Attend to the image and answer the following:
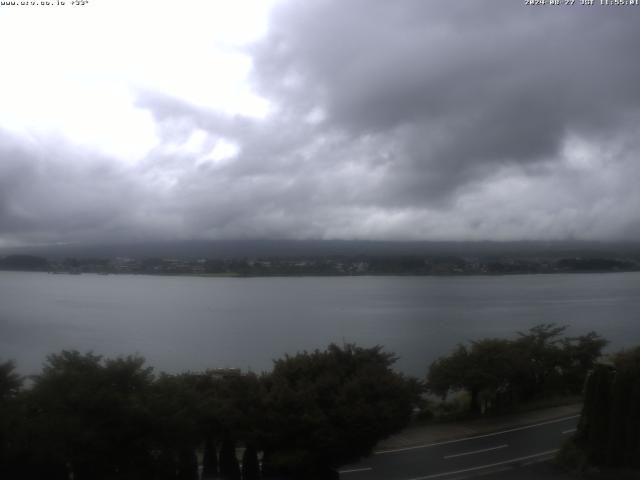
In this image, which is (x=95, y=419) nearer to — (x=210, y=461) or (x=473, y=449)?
(x=210, y=461)

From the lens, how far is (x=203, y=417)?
39.3 feet

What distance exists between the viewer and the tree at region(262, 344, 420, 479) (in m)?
12.6

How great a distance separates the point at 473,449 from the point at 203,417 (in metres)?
7.23

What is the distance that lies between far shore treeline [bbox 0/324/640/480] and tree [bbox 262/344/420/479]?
2cm

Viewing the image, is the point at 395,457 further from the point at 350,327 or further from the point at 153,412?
the point at 350,327

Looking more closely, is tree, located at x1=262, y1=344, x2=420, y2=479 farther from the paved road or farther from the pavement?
the pavement

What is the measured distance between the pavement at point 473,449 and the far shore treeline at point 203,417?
3.75ft

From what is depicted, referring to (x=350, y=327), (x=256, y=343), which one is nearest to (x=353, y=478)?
(x=256, y=343)

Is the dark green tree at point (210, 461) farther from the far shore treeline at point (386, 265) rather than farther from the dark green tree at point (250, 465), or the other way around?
the far shore treeline at point (386, 265)

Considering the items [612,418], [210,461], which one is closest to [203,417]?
[210,461]

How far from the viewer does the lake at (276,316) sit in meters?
36.0

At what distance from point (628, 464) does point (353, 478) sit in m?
5.43

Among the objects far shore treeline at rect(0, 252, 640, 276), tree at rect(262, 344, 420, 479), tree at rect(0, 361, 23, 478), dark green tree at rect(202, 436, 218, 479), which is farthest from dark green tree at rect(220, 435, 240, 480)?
far shore treeline at rect(0, 252, 640, 276)

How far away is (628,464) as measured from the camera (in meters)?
12.5
